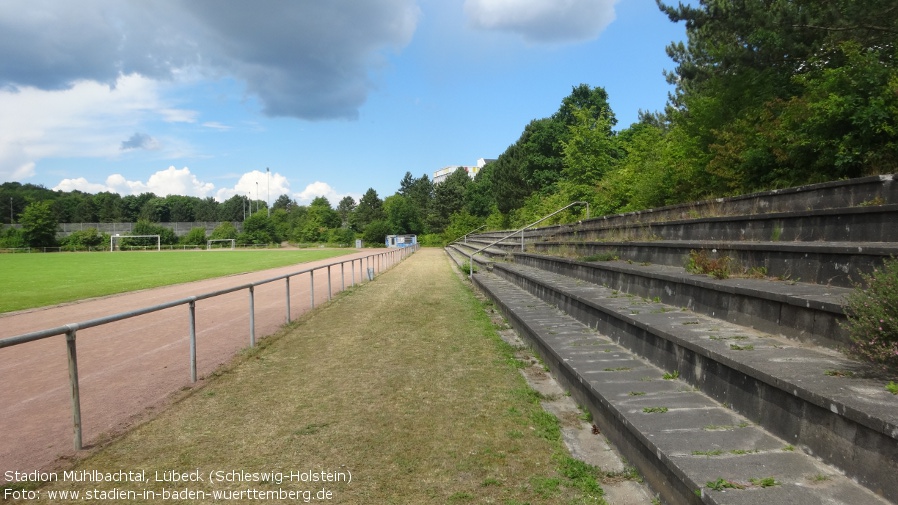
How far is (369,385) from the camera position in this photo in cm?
548

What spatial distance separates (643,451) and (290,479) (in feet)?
7.56

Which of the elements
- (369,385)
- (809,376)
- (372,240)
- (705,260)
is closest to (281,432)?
(369,385)

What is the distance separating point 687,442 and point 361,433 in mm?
2481

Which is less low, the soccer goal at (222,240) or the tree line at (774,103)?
the tree line at (774,103)

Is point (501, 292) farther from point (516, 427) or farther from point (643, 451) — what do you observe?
point (643, 451)

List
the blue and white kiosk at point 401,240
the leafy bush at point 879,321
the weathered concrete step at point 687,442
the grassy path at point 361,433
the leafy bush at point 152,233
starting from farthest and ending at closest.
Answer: the leafy bush at point 152,233, the blue and white kiosk at point 401,240, the grassy path at point 361,433, the leafy bush at point 879,321, the weathered concrete step at point 687,442

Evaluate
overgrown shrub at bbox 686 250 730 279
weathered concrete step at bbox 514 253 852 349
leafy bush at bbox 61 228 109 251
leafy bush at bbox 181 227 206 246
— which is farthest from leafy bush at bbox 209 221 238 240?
overgrown shrub at bbox 686 250 730 279

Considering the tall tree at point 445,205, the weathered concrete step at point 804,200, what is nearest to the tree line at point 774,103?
the weathered concrete step at point 804,200

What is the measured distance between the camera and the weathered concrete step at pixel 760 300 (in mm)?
3240

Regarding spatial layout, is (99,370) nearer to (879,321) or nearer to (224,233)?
(879,321)

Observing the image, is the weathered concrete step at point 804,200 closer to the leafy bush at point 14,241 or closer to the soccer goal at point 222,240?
the soccer goal at point 222,240

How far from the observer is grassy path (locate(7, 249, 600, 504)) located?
3197 millimetres

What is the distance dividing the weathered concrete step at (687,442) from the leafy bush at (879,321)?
66 centimetres

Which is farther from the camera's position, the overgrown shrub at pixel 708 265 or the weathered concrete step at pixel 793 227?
the overgrown shrub at pixel 708 265
